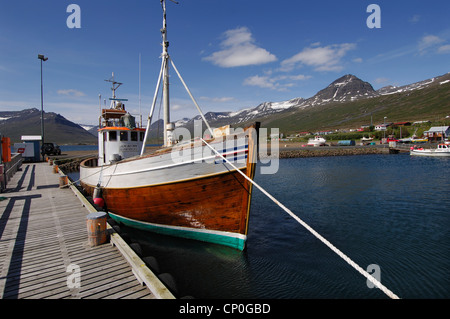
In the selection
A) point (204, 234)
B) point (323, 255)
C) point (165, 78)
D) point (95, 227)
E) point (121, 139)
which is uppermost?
point (165, 78)

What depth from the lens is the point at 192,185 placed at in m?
8.61

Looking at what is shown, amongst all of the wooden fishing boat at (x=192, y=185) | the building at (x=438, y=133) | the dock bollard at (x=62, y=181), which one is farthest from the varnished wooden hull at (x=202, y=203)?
the building at (x=438, y=133)

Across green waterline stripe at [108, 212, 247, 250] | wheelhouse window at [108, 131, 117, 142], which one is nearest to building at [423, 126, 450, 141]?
green waterline stripe at [108, 212, 247, 250]

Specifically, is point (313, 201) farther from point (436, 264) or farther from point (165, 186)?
point (165, 186)

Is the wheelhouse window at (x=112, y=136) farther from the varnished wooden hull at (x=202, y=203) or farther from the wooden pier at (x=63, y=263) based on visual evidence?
the varnished wooden hull at (x=202, y=203)

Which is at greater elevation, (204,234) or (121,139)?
(121,139)

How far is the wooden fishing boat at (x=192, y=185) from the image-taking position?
27.2 ft

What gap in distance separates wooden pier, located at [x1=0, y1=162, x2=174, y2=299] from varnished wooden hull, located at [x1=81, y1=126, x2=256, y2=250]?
7.11 ft

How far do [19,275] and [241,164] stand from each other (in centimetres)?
642

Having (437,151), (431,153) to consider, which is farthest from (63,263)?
(437,151)

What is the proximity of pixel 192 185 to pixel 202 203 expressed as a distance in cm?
78
